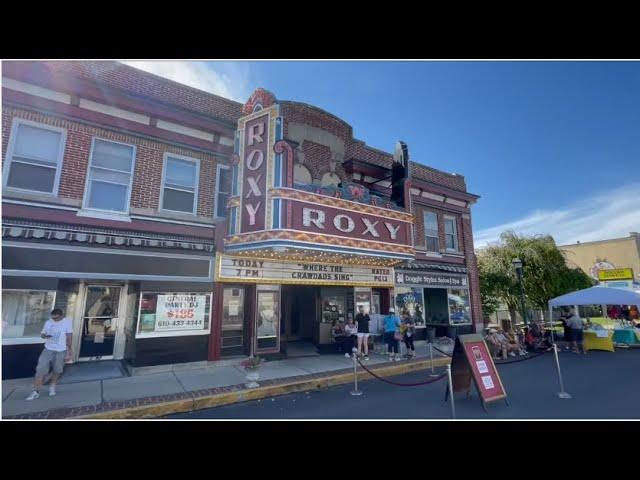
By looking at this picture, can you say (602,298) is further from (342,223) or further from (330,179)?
(330,179)

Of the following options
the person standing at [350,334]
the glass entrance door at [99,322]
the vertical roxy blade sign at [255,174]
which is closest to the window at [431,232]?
the person standing at [350,334]

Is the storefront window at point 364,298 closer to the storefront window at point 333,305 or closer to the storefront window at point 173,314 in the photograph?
the storefront window at point 333,305

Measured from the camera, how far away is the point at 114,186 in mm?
9609

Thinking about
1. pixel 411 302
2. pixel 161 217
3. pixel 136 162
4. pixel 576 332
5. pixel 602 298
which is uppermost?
pixel 136 162

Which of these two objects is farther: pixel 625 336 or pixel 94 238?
pixel 625 336

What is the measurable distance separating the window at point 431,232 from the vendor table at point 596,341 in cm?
736

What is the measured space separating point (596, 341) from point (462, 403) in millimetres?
11611

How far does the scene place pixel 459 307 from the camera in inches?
650

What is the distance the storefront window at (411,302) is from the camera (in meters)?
14.5

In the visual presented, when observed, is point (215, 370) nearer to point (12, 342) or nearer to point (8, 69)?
point (12, 342)

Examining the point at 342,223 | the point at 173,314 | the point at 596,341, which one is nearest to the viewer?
→ the point at 173,314

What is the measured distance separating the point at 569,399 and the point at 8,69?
15.7 m

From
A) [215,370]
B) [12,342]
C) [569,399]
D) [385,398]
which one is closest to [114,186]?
[12,342]

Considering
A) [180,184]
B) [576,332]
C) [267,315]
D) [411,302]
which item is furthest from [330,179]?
[576,332]
